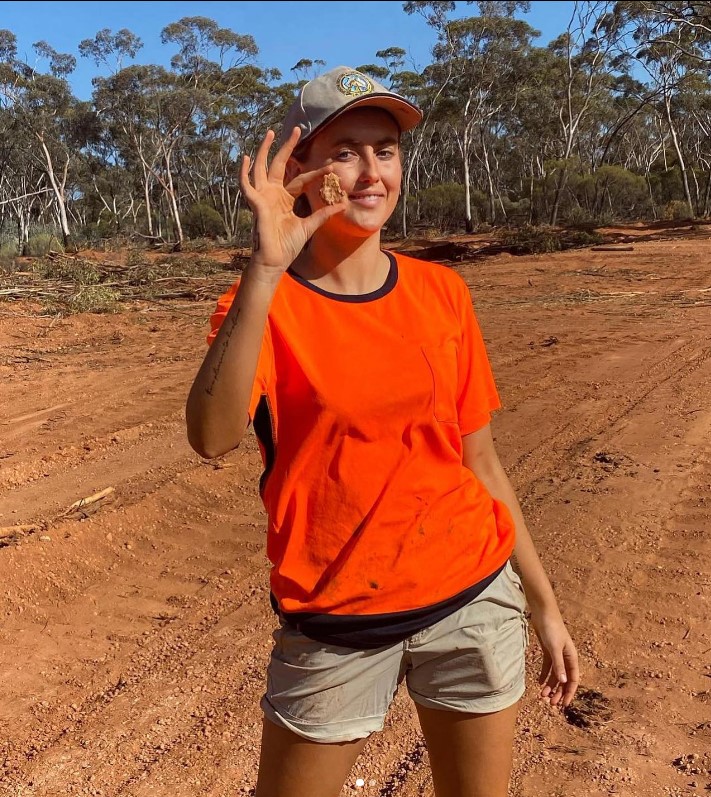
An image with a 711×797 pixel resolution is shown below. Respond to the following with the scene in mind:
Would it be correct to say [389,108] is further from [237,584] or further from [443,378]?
[237,584]

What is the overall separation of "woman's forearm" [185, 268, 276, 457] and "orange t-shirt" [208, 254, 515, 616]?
0.16 ft

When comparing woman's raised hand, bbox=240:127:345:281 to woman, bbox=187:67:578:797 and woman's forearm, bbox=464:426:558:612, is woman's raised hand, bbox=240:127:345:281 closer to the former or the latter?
woman, bbox=187:67:578:797

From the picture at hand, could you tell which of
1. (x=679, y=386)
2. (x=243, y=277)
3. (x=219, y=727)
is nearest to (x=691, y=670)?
(x=219, y=727)

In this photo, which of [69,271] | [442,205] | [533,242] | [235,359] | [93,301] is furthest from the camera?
[442,205]

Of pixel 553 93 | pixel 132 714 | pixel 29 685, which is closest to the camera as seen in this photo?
pixel 132 714

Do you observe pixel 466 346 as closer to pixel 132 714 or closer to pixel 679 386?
pixel 132 714

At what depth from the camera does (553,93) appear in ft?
113

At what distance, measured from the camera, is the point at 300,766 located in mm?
1309

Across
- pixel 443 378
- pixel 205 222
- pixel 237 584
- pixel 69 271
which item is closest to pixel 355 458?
pixel 443 378

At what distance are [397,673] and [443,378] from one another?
55 cm

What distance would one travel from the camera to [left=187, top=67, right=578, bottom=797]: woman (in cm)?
129

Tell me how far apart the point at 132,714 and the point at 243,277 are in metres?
2.06

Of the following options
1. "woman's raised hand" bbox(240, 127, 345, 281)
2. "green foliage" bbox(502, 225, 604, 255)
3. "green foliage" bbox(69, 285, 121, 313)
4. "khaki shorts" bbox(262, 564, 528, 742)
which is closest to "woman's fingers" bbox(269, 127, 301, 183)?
"woman's raised hand" bbox(240, 127, 345, 281)

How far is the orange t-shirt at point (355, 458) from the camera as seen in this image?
4.28ft
